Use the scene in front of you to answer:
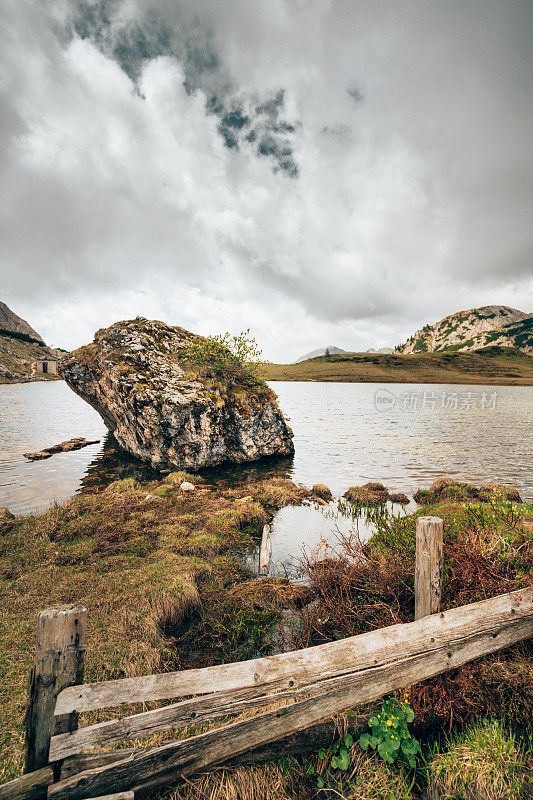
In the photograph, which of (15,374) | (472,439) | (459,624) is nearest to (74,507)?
(459,624)

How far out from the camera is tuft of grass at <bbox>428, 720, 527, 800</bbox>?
3803mm

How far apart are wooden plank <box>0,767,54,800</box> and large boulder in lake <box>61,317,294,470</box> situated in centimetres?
1912

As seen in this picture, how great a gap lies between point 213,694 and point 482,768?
3.49 metres

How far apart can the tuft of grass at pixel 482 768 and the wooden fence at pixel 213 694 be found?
877 millimetres

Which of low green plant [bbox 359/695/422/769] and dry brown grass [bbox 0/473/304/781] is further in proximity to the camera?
dry brown grass [bbox 0/473/304/781]

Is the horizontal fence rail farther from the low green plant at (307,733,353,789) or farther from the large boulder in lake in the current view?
the large boulder in lake

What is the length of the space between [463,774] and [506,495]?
18.0m

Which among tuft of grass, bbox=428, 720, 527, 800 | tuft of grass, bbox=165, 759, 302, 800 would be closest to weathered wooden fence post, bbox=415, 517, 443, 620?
tuft of grass, bbox=428, 720, 527, 800

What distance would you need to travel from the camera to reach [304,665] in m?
4.00

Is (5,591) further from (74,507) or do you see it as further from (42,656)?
(42,656)

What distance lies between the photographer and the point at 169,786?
12.3 ft
